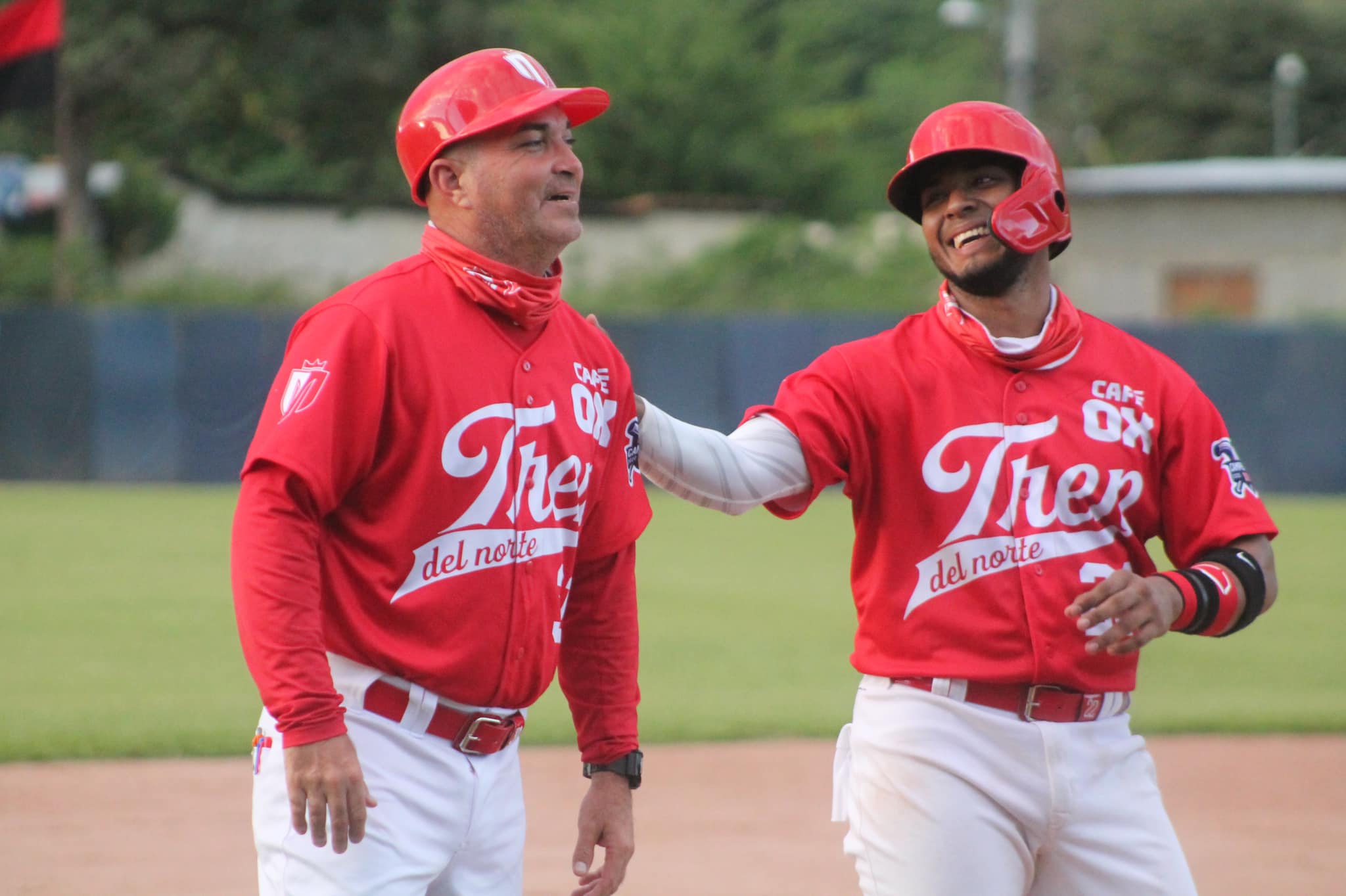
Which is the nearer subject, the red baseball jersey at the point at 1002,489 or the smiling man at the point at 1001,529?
the smiling man at the point at 1001,529

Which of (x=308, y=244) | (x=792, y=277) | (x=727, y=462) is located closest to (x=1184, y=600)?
(x=727, y=462)

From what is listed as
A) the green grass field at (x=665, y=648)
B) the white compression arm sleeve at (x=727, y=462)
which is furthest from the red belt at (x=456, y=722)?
the green grass field at (x=665, y=648)

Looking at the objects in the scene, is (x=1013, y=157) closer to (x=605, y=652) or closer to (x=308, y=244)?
(x=605, y=652)

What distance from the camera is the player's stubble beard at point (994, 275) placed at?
3434mm

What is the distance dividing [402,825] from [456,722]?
0.21m

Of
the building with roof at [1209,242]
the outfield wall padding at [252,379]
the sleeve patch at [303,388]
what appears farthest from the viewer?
the building with roof at [1209,242]

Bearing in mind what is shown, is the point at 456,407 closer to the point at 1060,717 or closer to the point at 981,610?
the point at 981,610

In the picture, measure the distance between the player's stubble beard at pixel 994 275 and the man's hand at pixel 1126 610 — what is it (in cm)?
65

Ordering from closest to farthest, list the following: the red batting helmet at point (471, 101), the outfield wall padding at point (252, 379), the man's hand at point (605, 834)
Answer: the red batting helmet at point (471, 101) < the man's hand at point (605, 834) < the outfield wall padding at point (252, 379)

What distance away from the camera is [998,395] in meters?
3.42

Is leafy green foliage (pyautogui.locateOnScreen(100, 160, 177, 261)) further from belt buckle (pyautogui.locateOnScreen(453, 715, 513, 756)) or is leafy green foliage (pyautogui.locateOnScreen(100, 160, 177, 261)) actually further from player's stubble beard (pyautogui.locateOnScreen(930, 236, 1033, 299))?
belt buckle (pyautogui.locateOnScreen(453, 715, 513, 756))

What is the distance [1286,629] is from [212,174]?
28944 mm

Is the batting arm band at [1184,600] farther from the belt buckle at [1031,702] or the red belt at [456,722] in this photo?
the red belt at [456,722]

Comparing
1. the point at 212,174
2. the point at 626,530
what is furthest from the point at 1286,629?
the point at 212,174
